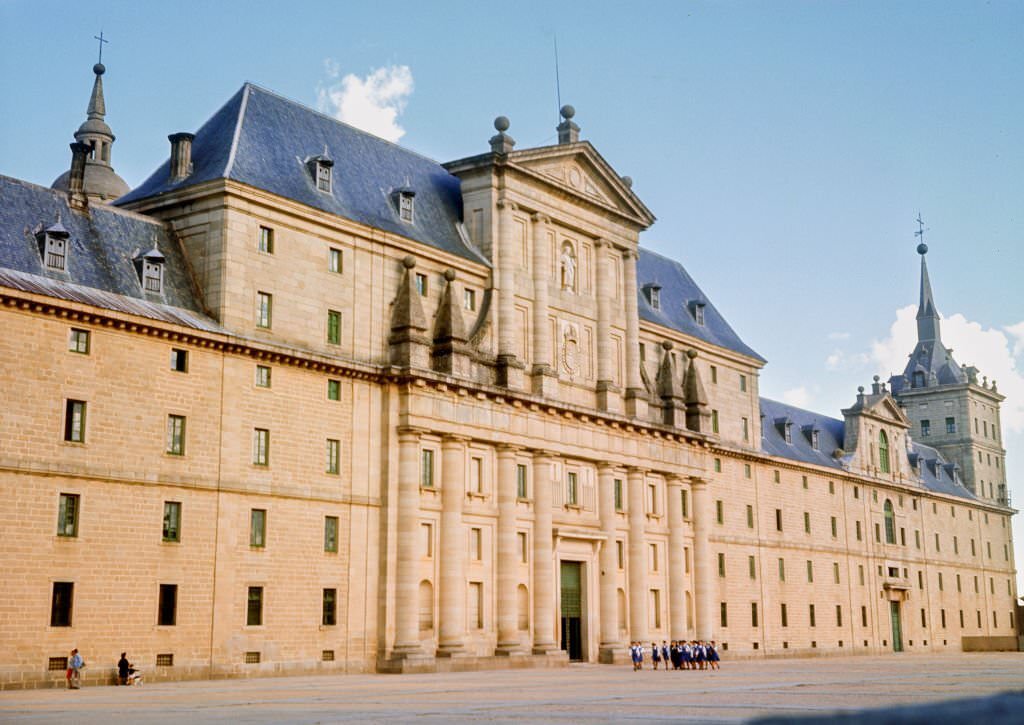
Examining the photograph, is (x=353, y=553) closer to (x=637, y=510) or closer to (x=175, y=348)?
(x=175, y=348)

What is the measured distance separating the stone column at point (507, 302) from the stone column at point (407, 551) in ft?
23.8

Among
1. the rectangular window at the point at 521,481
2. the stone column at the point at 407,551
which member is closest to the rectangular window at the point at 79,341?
the stone column at the point at 407,551

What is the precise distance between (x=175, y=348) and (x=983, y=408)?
349 feet

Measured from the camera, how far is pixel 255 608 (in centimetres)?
4528

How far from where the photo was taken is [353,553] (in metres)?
49.7

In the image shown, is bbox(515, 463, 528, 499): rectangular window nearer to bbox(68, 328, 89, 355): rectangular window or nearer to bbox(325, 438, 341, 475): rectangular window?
bbox(325, 438, 341, 475): rectangular window

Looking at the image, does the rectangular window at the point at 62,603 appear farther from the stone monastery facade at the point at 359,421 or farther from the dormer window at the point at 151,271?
the dormer window at the point at 151,271

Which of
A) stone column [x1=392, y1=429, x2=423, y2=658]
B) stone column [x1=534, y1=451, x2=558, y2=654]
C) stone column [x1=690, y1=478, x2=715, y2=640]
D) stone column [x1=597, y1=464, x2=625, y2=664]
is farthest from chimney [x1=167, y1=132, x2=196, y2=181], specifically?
stone column [x1=690, y1=478, x2=715, y2=640]

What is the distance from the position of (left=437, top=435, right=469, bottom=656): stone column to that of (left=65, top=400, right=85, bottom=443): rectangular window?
57.7 ft

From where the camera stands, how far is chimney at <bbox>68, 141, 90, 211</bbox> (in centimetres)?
4497

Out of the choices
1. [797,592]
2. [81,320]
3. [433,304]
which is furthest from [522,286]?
[797,592]

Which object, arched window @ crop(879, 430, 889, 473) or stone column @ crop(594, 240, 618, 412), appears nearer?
stone column @ crop(594, 240, 618, 412)

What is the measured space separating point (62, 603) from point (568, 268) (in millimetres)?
32922

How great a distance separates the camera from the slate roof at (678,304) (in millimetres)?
76000
